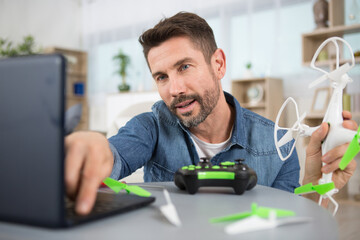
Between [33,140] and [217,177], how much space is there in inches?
15.4

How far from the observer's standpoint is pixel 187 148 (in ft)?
4.11

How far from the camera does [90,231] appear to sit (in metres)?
0.39

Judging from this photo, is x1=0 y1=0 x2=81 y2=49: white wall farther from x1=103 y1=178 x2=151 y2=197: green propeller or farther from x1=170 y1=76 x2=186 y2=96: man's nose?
x1=103 y1=178 x2=151 y2=197: green propeller

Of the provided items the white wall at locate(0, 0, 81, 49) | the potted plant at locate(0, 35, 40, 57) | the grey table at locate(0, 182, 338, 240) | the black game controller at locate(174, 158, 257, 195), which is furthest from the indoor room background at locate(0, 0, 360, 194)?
the grey table at locate(0, 182, 338, 240)

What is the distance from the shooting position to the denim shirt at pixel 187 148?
119 cm

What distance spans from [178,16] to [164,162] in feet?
1.87

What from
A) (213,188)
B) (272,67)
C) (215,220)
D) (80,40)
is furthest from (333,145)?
(80,40)

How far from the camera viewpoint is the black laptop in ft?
1.12

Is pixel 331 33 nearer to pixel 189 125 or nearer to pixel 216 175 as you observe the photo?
pixel 189 125

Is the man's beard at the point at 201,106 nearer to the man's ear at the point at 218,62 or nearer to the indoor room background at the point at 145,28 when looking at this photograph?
the man's ear at the point at 218,62

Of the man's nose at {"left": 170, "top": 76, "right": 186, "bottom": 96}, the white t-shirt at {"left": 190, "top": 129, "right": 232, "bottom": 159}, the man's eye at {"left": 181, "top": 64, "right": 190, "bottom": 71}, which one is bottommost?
the white t-shirt at {"left": 190, "top": 129, "right": 232, "bottom": 159}

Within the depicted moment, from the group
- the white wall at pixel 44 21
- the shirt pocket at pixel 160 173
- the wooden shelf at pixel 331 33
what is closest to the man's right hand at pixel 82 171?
the shirt pocket at pixel 160 173

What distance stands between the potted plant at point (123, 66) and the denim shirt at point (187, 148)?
395cm

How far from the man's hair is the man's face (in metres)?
0.02
